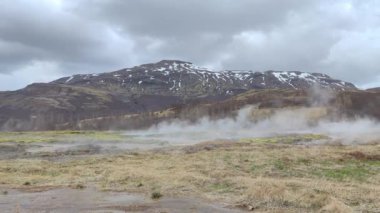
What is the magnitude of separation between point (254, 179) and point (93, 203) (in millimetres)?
8927

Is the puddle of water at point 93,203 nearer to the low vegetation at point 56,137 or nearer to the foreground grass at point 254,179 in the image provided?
the foreground grass at point 254,179

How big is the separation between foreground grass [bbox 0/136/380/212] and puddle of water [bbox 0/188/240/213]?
1.50 metres

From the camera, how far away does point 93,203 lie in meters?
22.9

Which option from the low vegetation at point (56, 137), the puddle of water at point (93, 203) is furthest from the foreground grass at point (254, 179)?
the low vegetation at point (56, 137)

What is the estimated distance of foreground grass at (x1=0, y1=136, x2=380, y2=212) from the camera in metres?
21.2

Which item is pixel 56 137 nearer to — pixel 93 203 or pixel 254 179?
pixel 254 179

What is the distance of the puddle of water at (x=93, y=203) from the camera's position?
2112 centimetres

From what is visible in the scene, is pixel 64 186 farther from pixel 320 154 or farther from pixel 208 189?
pixel 320 154

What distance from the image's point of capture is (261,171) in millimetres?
34469

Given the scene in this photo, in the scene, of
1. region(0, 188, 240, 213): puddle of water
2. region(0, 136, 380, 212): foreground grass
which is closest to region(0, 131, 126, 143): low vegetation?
region(0, 136, 380, 212): foreground grass

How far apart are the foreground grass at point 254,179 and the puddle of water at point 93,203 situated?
150cm

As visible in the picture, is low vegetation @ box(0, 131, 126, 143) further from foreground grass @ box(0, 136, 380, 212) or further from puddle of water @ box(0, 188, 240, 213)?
puddle of water @ box(0, 188, 240, 213)

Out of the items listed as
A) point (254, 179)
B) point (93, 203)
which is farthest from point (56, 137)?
point (93, 203)

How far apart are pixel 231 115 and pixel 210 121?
951cm
